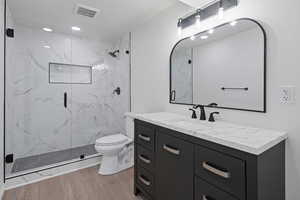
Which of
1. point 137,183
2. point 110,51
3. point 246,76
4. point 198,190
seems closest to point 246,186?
point 198,190

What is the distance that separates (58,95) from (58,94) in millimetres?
19

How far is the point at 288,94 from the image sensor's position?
3.59 ft

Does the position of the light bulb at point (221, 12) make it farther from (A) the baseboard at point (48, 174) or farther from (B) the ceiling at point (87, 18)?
(A) the baseboard at point (48, 174)

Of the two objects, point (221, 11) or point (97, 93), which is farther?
point (97, 93)

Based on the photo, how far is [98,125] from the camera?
351cm

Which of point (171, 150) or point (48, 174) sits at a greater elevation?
point (171, 150)

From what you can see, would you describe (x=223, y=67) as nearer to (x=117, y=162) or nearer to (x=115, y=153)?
(x=115, y=153)

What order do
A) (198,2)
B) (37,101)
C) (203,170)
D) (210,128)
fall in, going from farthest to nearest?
(37,101) → (198,2) → (210,128) → (203,170)

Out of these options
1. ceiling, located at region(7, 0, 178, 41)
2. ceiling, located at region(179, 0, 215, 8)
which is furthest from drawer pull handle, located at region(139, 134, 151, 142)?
ceiling, located at region(7, 0, 178, 41)

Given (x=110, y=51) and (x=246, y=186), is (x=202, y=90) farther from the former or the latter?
(x=110, y=51)

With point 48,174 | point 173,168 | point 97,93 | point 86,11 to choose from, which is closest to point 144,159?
point 173,168

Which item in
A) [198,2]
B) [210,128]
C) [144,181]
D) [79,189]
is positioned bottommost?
[79,189]

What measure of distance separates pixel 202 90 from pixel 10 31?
2644mm

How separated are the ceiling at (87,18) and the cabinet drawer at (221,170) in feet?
5.98
